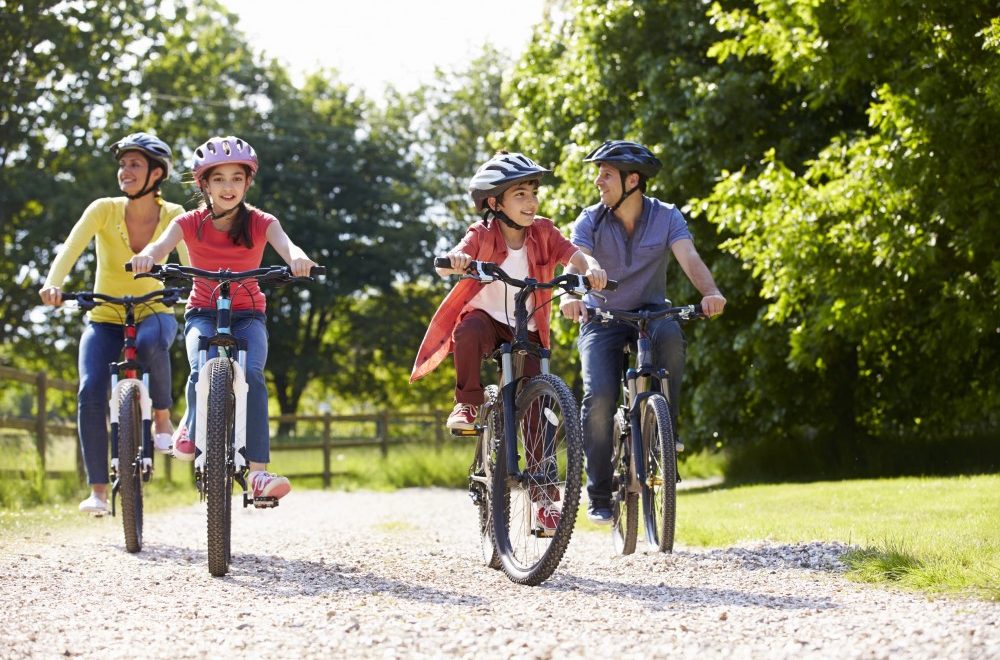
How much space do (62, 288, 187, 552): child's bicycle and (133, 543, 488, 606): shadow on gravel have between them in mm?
226

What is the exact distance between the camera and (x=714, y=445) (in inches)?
741

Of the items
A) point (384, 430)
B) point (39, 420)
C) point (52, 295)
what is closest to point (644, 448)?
point (52, 295)

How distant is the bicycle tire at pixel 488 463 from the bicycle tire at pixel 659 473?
792 mm

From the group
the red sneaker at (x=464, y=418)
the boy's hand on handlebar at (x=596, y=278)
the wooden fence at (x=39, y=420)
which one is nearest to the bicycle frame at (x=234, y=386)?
the red sneaker at (x=464, y=418)

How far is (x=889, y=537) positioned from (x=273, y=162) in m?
33.1

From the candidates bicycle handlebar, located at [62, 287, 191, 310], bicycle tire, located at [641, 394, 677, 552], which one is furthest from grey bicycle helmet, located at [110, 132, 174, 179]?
bicycle tire, located at [641, 394, 677, 552]

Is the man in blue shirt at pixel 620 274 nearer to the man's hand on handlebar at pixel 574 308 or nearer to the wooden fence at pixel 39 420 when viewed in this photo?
the man's hand on handlebar at pixel 574 308

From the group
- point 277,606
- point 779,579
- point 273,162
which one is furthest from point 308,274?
point 273,162

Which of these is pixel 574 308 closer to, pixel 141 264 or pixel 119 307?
pixel 141 264

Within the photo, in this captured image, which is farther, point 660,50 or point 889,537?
point 660,50

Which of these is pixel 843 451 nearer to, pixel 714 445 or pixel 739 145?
pixel 714 445

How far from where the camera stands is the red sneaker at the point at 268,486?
599 centimetres

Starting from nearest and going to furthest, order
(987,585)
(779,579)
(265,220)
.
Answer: (987,585) < (779,579) < (265,220)

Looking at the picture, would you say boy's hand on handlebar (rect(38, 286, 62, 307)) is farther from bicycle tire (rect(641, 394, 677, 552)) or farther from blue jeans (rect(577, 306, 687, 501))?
bicycle tire (rect(641, 394, 677, 552))
